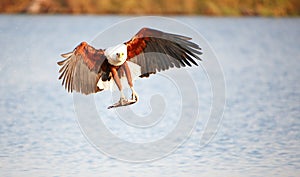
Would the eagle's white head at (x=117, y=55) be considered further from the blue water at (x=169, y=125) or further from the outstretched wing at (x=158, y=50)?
the blue water at (x=169, y=125)

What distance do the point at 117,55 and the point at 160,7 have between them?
102ft

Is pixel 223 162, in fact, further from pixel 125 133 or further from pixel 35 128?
pixel 35 128

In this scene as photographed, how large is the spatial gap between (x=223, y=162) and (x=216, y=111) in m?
3.85

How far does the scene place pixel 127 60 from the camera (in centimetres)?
939

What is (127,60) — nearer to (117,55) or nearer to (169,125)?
(117,55)

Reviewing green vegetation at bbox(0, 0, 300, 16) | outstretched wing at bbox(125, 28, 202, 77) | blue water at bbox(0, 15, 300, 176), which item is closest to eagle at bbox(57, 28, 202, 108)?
outstretched wing at bbox(125, 28, 202, 77)

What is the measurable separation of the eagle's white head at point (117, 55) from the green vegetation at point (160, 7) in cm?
2936

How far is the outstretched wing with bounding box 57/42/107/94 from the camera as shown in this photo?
30.8 ft

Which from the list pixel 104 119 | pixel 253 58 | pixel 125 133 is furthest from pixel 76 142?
pixel 253 58

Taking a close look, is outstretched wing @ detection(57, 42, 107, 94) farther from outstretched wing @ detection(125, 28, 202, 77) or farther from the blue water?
the blue water

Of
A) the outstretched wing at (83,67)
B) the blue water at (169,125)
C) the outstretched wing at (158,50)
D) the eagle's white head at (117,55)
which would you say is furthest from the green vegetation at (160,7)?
the eagle's white head at (117,55)

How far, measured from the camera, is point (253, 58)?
25562 mm

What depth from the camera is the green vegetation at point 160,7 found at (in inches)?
1543

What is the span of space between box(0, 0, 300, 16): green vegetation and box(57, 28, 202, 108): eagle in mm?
28879
